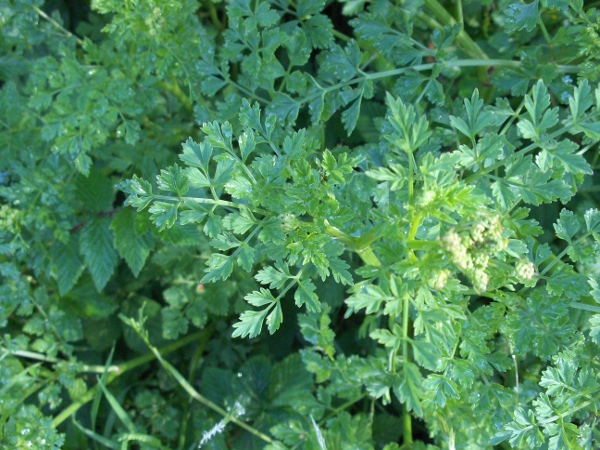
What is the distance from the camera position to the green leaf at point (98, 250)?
2684 millimetres

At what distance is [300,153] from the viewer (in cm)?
173

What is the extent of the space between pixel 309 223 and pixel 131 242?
1.21 m

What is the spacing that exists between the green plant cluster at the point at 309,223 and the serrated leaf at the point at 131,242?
0.5 inches

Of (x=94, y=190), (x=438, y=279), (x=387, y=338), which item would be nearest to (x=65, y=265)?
(x=94, y=190)

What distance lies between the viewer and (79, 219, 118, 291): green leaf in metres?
2.68

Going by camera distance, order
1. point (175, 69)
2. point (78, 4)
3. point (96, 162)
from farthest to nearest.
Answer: point (78, 4), point (96, 162), point (175, 69)

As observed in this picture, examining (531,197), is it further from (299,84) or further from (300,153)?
(299,84)

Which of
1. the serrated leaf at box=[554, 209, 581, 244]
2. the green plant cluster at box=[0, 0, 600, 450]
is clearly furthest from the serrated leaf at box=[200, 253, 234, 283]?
the serrated leaf at box=[554, 209, 581, 244]

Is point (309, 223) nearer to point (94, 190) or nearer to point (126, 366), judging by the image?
point (94, 190)

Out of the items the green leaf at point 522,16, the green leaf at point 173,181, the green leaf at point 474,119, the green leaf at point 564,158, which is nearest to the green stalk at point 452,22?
the green leaf at point 522,16

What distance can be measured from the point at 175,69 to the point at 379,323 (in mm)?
1606

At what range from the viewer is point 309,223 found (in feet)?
5.61

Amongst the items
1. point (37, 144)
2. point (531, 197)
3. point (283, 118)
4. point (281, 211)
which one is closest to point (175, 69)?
point (283, 118)

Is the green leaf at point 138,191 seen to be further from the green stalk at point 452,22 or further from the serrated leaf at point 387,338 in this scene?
the green stalk at point 452,22
